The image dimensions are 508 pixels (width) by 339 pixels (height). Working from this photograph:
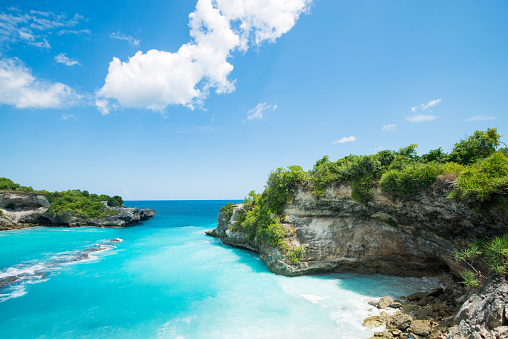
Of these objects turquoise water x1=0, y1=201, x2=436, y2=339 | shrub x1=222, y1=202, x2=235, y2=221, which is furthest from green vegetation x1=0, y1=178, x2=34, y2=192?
shrub x1=222, y1=202, x2=235, y2=221

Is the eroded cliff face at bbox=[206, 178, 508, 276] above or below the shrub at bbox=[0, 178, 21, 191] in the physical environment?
below

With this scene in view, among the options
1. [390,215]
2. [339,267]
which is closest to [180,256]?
[339,267]

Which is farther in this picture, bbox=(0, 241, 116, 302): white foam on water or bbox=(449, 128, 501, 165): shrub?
bbox=(0, 241, 116, 302): white foam on water

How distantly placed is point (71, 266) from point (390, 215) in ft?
96.6

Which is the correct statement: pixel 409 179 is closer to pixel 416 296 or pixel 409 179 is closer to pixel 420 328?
pixel 416 296

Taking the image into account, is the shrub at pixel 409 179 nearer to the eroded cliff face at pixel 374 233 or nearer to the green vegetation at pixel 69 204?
the eroded cliff face at pixel 374 233

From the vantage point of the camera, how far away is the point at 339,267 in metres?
17.6

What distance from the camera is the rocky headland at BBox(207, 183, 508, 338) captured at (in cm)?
852

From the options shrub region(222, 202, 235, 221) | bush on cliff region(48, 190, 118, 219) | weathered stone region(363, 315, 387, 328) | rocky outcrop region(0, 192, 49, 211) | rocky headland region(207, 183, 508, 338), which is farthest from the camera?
bush on cliff region(48, 190, 118, 219)

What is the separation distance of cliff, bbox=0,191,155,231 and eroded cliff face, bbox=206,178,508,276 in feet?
153

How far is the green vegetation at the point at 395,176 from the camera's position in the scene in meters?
10.1

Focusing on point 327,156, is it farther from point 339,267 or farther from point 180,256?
point 180,256

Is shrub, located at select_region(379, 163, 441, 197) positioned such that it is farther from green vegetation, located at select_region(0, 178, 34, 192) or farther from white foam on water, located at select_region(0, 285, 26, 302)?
green vegetation, located at select_region(0, 178, 34, 192)

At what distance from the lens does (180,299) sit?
14406 millimetres
